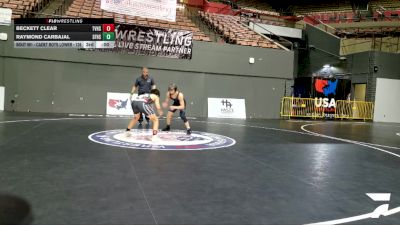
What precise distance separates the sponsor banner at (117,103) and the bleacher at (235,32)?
6955 mm

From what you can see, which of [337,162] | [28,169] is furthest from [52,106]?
[337,162]

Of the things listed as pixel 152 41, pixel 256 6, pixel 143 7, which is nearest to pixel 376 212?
pixel 143 7

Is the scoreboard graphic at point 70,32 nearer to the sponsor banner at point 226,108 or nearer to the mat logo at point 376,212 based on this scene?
the sponsor banner at point 226,108

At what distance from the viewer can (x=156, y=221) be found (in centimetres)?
287

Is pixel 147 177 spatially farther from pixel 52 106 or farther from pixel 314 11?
pixel 314 11

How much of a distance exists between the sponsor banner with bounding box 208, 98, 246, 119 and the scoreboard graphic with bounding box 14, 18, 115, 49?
6646 millimetres

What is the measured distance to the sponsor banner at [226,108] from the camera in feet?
59.1

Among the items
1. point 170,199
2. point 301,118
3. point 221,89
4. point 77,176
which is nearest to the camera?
point 170,199

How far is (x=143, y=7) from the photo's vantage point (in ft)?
48.7

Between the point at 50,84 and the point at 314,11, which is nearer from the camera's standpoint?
the point at 50,84

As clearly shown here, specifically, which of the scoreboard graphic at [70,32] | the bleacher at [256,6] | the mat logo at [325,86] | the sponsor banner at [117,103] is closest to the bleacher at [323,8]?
the bleacher at [256,6]

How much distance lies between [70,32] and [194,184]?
34.8 feet

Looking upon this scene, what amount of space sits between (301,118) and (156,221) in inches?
715

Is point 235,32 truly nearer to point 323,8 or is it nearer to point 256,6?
point 256,6
